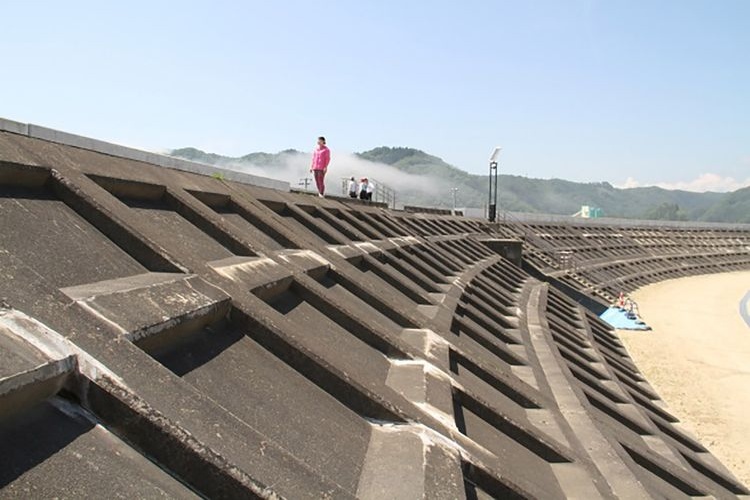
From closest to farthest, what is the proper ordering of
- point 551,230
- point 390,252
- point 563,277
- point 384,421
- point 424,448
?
1. point 424,448
2. point 384,421
3. point 390,252
4. point 563,277
5. point 551,230

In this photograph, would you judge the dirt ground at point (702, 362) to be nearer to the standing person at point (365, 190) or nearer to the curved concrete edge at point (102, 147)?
the curved concrete edge at point (102, 147)

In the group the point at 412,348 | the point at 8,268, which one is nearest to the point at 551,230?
the point at 412,348

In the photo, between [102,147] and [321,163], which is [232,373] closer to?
[102,147]

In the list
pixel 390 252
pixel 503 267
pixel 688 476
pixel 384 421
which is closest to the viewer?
pixel 384 421

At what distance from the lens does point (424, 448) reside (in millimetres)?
3838

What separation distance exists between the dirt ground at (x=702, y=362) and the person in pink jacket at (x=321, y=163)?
10.2 m

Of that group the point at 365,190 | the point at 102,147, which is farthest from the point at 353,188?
the point at 102,147

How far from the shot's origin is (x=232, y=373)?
3689 mm

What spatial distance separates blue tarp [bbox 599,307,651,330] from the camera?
Answer: 27.0m

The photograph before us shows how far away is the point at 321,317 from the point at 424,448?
196 cm

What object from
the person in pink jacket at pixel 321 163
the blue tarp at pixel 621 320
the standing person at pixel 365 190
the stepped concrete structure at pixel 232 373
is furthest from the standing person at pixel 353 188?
the stepped concrete structure at pixel 232 373

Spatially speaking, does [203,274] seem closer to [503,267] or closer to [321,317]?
[321,317]

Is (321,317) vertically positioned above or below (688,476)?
above

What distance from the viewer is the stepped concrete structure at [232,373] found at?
2.49 meters
